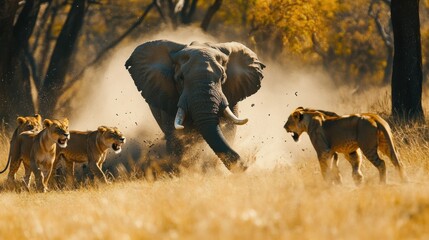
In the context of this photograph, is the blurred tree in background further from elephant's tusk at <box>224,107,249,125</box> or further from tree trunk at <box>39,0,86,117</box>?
elephant's tusk at <box>224,107,249,125</box>

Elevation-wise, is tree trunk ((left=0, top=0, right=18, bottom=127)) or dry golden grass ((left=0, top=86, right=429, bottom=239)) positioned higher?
dry golden grass ((left=0, top=86, right=429, bottom=239))

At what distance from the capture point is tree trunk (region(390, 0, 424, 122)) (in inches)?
725

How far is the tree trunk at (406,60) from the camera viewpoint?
60.4 ft

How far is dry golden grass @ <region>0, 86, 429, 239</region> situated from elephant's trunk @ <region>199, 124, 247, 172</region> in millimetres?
2176

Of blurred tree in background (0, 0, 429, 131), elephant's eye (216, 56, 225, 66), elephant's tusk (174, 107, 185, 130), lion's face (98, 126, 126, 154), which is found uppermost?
elephant's eye (216, 56, 225, 66)

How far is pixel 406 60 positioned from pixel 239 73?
313cm

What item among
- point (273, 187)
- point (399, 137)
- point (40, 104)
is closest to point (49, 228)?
point (273, 187)

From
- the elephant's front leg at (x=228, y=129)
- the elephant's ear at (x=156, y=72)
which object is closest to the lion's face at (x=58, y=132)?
the elephant's ear at (x=156, y=72)

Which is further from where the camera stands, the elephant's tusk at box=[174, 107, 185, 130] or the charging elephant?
the charging elephant

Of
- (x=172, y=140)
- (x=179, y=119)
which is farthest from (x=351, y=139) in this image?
(x=172, y=140)

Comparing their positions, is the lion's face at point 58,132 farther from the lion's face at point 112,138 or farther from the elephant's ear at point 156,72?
the elephant's ear at point 156,72

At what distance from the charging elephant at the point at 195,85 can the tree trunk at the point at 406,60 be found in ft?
8.12

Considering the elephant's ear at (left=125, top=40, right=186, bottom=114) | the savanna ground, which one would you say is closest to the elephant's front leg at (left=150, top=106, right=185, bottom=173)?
the elephant's ear at (left=125, top=40, right=186, bottom=114)

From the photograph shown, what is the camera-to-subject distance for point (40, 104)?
A: 2617 cm
